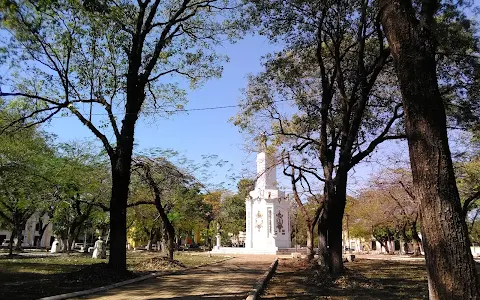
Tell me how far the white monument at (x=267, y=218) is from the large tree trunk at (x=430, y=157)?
90.0 feet

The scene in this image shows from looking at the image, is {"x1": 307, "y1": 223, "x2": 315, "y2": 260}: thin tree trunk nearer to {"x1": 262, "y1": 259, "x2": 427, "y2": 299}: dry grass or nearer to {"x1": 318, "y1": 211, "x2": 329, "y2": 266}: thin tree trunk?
{"x1": 318, "y1": 211, "x2": 329, "y2": 266}: thin tree trunk

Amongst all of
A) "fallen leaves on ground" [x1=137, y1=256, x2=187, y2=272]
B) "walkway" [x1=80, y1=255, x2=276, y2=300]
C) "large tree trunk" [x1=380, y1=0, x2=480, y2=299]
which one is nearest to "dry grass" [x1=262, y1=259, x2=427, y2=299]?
"walkway" [x1=80, y1=255, x2=276, y2=300]

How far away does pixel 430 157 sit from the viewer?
512 centimetres

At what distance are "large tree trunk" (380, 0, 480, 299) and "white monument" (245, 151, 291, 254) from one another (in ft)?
90.0

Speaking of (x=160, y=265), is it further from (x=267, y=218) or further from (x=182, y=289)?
(x=267, y=218)

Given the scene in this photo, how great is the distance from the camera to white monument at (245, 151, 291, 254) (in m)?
33.3

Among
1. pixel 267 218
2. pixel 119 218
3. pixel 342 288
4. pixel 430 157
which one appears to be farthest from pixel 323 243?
pixel 267 218

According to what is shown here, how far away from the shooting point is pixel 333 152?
16.1m

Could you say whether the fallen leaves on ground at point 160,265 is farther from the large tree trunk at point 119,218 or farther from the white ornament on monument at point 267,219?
the white ornament on monument at point 267,219

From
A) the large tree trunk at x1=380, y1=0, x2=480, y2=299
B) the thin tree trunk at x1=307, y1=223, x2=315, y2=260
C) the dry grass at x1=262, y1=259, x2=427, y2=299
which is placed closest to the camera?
the large tree trunk at x1=380, y1=0, x2=480, y2=299

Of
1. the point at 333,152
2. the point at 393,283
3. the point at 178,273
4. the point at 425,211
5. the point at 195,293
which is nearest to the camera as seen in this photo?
the point at 425,211

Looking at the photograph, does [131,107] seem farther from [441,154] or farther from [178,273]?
[441,154]

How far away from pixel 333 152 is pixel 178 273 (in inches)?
303

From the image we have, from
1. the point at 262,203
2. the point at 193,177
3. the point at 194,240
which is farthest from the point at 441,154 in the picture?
the point at 194,240
